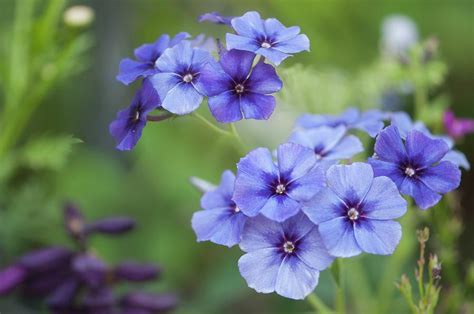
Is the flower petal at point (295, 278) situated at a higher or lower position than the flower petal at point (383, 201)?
lower

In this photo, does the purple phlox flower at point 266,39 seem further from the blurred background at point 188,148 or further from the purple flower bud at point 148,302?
the purple flower bud at point 148,302

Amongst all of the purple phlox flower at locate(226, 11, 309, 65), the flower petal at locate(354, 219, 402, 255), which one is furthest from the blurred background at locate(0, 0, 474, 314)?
the flower petal at locate(354, 219, 402, 255)

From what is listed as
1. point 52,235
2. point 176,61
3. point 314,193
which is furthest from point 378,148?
point 52,235

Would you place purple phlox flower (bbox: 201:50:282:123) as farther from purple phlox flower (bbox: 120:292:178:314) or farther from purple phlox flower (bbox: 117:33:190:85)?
purple phlox flower (bbox: 120:292:178:314)

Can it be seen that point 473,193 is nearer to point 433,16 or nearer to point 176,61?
point 433,16

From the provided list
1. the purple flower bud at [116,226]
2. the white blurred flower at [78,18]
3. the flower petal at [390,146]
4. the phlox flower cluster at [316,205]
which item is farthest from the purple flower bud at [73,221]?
the flower petal at [390,146]

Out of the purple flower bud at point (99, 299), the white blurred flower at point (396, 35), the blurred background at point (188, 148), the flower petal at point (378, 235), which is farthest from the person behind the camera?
the white blurred flower at point (396, 35)
